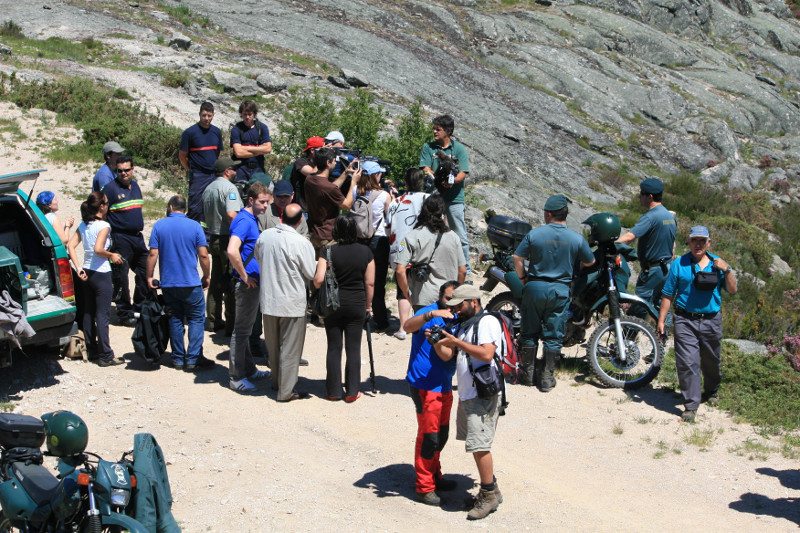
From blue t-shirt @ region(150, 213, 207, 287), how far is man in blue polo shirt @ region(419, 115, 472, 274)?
303 centimetres

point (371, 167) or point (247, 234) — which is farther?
point (371, 167)

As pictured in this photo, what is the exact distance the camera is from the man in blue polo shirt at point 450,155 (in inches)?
378

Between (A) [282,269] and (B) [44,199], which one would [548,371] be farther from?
(B) [44,199]

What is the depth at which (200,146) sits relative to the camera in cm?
1015

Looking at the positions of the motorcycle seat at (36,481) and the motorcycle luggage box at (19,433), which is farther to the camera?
the motorcycle luggage box at (19,433)

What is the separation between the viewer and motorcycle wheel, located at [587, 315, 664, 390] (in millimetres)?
8430

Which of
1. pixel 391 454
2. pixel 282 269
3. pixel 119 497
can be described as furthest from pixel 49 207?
pixel 119 497

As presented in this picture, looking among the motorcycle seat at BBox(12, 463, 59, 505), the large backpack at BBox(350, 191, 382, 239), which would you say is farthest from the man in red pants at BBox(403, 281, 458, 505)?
the large backpack at BBox(350, 191, 382, 239)

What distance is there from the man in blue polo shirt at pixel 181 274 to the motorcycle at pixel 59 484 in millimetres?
3359

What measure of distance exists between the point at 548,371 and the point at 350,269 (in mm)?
2601

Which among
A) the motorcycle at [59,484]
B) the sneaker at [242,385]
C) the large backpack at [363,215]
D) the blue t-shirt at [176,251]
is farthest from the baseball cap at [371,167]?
the motorcycle at [59,484]

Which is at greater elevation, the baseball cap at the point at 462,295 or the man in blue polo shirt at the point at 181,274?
the baseball cap at the point at 462,295

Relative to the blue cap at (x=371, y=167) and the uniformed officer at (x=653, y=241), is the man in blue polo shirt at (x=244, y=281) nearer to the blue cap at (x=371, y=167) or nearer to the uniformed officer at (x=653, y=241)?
the blue cap at (x=371, y=167)

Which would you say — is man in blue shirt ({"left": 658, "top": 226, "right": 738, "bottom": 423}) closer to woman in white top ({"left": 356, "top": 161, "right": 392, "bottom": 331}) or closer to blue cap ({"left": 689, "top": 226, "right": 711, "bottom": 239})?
blue cap ({"left": 689, "top": 226, "right": 711, "bottom": 239})
